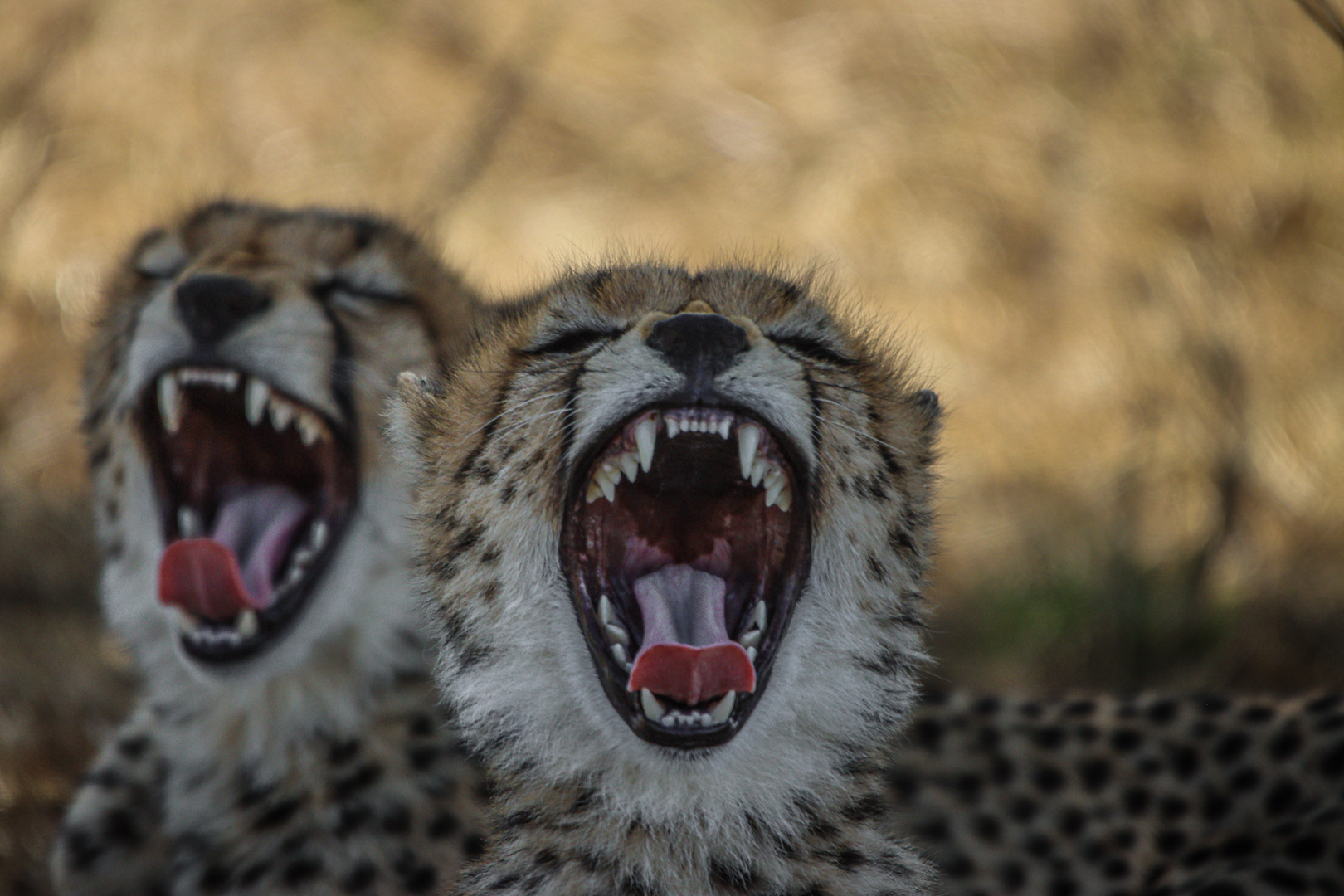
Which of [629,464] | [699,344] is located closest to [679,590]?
[629,464]

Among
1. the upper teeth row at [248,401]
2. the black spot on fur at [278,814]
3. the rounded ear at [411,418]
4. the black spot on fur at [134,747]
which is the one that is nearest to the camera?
the rounded ear at [411,418]

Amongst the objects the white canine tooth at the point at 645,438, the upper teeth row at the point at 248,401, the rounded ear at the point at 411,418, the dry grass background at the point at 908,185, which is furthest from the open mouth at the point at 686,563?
the dry grass background at the point at 908,185

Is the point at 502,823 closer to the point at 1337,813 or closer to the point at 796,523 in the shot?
the point at 796,523

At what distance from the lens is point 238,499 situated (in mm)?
2736

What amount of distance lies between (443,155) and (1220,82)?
12.5 feet

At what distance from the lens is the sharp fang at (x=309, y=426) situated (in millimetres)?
2592

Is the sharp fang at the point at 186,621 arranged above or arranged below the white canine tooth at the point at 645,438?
below

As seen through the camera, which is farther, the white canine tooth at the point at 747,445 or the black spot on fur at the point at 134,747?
the black spot on fur at the point at 134,747

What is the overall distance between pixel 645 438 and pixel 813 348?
0.33 metres

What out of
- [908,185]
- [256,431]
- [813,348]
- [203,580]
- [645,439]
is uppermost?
[908,185]

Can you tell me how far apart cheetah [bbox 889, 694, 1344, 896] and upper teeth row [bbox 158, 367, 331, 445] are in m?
1.26

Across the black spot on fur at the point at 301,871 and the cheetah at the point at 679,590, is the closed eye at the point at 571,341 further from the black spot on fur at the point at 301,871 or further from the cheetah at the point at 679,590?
the black spot on fur at the point at 301,871

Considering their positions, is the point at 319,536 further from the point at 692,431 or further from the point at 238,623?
the point at 692,431

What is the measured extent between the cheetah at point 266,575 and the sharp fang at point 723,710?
2.59 feet
